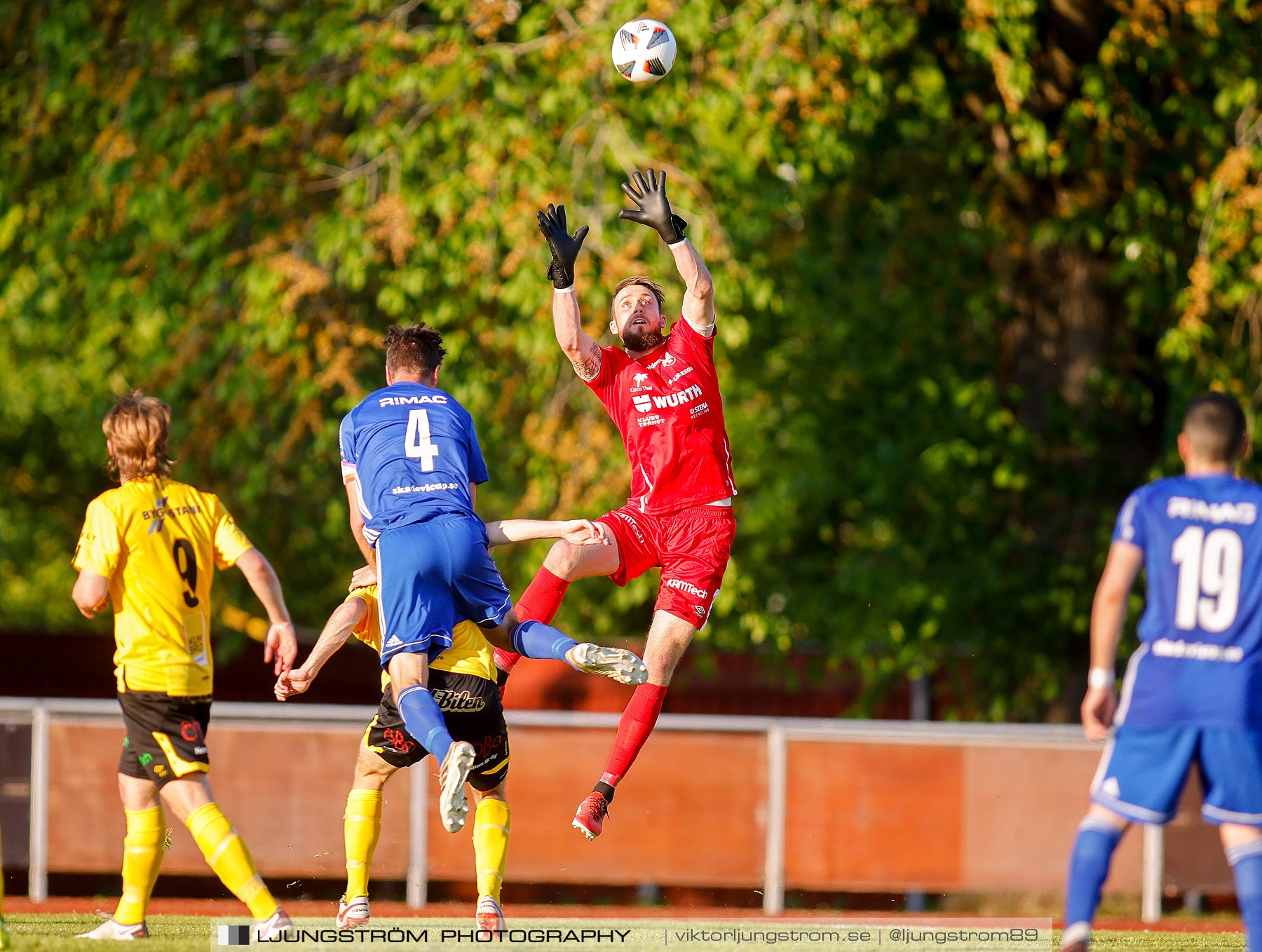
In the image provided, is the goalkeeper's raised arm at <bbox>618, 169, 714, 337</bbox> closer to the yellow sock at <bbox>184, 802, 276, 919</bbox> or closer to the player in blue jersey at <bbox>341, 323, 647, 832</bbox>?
the player in blue jersey at <bbox>341, 323, 647, 832</bbox>

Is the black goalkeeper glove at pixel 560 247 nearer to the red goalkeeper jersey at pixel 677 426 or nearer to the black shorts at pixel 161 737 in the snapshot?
the red goalkeeper jersey at pixel 677 426

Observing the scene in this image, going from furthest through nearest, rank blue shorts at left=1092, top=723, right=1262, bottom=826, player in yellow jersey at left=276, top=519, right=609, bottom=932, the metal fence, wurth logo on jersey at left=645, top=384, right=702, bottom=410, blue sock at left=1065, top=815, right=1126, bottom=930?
the metal fence → wurth logo on jersey at left=645, top=384, right=702, bottom=410 → player in yellow jersey at left=276, top=519, right=609, bottom=932 → blue sock at left=1065, top=815, right=1126, bottom=930 → blue shorts at left=1092, top=723, right=1262, bottom=826

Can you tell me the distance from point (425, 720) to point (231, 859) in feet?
3.23

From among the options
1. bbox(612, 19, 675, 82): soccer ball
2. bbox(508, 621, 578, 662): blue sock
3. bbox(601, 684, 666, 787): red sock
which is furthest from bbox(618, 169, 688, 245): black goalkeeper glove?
bbox(601, 684, 666, 787): red sock

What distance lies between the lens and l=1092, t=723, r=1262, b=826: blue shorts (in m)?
5.38

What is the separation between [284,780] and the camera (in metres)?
12.2

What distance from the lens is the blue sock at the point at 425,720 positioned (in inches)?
245

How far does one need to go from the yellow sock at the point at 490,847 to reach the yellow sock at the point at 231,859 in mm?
916

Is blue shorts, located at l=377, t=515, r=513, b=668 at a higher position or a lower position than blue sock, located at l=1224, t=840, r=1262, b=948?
higher

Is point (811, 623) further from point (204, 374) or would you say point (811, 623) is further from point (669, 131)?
point (204, 374)

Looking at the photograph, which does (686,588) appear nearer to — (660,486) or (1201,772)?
(660,486)

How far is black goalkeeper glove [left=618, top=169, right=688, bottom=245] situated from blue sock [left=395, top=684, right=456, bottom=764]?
96.3 inches

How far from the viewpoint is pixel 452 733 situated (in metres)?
6.79

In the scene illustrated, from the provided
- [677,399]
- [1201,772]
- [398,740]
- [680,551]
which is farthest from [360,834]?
[1201,772]
